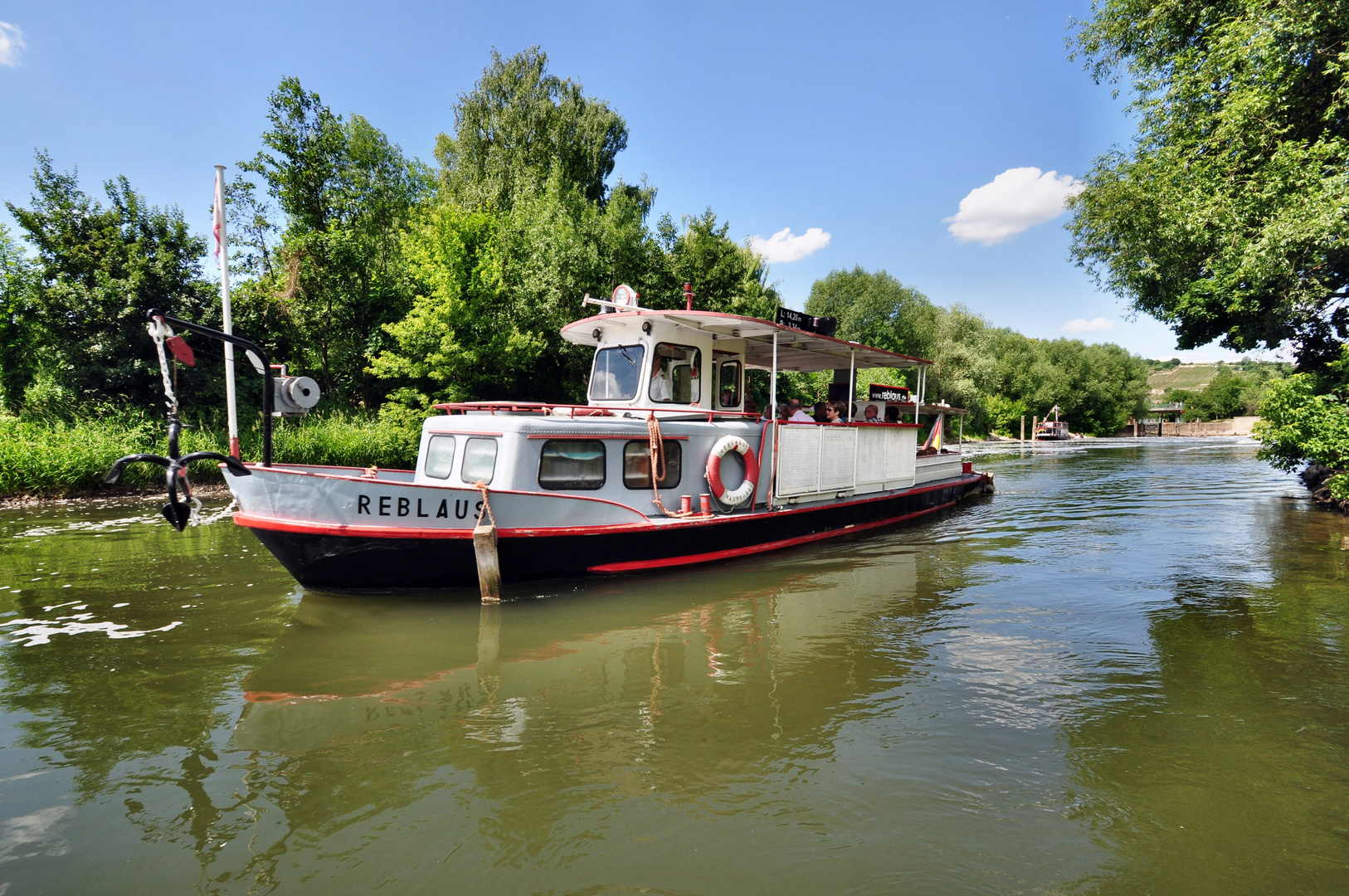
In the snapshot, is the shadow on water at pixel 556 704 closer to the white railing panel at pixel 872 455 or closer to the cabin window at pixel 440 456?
the cabin window at pixel 440 456

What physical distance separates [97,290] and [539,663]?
1995cm

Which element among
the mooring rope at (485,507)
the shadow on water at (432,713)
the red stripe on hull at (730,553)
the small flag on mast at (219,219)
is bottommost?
the shadow on water at (432,713)

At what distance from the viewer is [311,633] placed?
6.68 m

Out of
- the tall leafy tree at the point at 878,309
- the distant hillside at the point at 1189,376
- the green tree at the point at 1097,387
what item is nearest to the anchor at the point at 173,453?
the tall leafy tree at the point at 878,309

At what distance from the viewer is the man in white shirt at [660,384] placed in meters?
9.55

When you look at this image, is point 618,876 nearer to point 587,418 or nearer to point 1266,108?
point 587,418

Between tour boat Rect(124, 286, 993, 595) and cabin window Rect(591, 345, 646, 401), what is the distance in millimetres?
20

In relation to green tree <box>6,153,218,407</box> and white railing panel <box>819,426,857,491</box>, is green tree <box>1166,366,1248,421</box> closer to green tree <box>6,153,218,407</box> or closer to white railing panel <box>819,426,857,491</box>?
white railing panel <box>819,426,857,491</box>

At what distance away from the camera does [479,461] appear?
27.4 ft

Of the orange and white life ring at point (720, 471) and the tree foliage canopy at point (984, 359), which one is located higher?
the tree foliage canopy at point (984, 359)

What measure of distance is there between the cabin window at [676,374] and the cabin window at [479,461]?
248cm

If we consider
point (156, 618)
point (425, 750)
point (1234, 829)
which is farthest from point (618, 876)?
point (156, 618)

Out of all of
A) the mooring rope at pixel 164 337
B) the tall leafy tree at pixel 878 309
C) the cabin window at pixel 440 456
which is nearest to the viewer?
the mooring rope at pixel 164 337

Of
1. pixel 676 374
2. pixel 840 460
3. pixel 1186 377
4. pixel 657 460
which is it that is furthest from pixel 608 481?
pixel 1186 377
